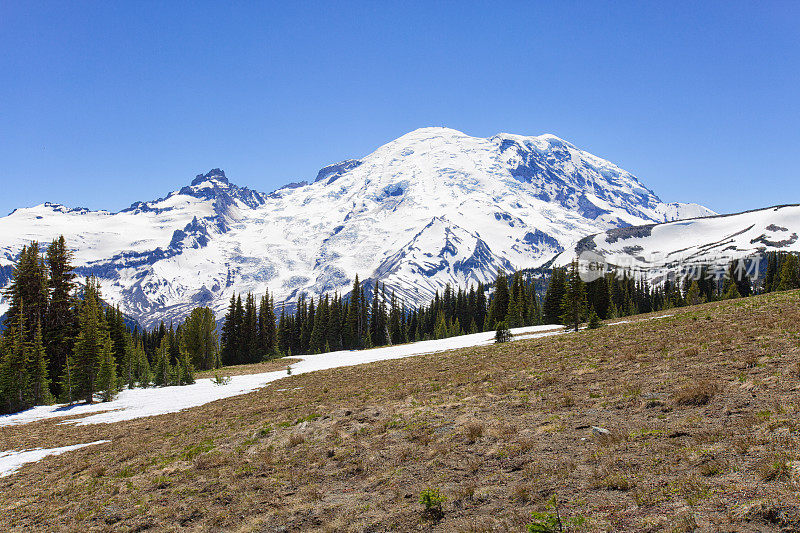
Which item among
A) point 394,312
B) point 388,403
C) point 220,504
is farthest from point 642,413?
point 394,312

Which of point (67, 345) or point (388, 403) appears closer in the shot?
point (388, 403)

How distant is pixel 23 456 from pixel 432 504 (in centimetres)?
2191

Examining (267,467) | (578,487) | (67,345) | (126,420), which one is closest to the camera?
(578,487)

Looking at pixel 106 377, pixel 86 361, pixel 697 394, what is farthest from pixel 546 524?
pixel 86 361

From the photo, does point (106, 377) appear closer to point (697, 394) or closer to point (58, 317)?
point (58, 317)

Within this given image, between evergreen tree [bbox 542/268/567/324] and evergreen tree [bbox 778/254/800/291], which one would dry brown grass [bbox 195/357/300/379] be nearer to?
evergreen tree [bbox 542/268/567/324]

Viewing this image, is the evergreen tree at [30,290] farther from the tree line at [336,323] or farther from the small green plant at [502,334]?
the small green plant at [502,334]

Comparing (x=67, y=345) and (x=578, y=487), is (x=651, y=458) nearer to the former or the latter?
(x=578, y=487)

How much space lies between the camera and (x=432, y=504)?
9.58m

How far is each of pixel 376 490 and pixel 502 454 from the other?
3.46 metres

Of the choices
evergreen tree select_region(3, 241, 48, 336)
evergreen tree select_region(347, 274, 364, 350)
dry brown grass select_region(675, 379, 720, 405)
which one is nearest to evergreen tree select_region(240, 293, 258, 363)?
evergreen tree select_region(347, 274, 364, 350)

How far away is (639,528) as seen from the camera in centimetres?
729

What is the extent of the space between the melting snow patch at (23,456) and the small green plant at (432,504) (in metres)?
18.9

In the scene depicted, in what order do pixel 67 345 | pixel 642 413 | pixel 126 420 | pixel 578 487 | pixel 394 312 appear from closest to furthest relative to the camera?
pixel 578 487 < pixel 642 413 < pixel 126 420 < pixel 67 345 < pixel 394 312
